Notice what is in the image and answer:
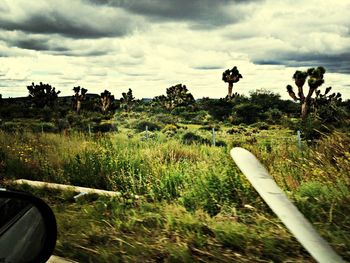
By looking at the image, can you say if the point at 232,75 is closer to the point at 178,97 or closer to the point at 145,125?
the point at 178,97

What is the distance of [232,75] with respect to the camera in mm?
66562

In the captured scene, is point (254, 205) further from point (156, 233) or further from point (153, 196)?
point (153, 196)

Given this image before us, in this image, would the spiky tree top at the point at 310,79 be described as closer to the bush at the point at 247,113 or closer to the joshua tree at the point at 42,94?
the bush at the point at 247,113

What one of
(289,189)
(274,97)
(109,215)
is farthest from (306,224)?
(274,97)

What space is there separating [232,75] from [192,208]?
62.2 m

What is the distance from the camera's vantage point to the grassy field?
3.93 metres

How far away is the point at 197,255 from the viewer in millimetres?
3871

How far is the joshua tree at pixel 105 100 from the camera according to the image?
5522 centimetres

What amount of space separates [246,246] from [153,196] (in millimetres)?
3027

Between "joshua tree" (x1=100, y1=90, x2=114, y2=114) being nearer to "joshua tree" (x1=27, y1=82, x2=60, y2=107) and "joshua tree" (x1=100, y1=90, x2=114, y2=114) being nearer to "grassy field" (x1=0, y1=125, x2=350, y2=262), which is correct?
"joshua tree" (x1=27, y1=82, x2=60, y2=107)

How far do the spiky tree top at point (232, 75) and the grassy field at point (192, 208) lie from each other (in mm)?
57890

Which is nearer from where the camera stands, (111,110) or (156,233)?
(156,233)

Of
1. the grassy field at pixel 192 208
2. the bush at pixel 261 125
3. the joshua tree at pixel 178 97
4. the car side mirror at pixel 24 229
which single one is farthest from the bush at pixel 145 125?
the car side mirror at pixel 24 229

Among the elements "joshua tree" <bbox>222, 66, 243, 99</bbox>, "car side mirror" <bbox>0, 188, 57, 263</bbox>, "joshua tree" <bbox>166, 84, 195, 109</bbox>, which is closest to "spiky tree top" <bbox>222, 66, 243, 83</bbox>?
"joshua tree" <bbox>222, 66, 243, 99</bbox>
